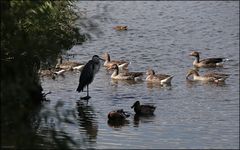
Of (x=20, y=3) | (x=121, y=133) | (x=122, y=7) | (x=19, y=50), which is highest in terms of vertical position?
(x=122, y=7)

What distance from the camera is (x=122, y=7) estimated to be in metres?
43.6

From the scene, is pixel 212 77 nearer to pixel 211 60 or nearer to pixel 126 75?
pixel 126 75

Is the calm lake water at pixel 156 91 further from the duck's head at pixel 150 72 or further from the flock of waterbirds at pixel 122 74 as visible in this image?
the duck's head at pixel 150 72

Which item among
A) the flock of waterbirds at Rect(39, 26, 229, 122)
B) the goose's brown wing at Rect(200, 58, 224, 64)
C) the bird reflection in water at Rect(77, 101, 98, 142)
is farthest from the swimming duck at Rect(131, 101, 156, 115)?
Answer: the goose's brown wing at Rect(200, 58, 224, 64)

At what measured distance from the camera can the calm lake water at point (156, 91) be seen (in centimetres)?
1216

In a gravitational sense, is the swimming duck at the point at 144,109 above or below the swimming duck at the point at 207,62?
below

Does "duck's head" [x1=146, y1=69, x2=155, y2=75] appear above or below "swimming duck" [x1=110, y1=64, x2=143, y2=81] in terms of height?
above

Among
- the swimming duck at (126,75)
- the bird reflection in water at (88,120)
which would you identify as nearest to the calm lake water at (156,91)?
the bird reflection in water at (88,120)

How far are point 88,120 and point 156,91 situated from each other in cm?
503

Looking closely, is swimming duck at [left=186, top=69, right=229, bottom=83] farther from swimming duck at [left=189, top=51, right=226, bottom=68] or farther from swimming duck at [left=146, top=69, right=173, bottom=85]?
swimming duck at [left=189, top=51, right=226, bottom=68]

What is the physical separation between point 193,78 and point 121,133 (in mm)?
8637

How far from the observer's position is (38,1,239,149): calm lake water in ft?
39.9

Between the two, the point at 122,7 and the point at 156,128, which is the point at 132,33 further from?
the point at 156,128

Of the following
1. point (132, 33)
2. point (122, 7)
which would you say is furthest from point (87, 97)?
point (122, 7)
